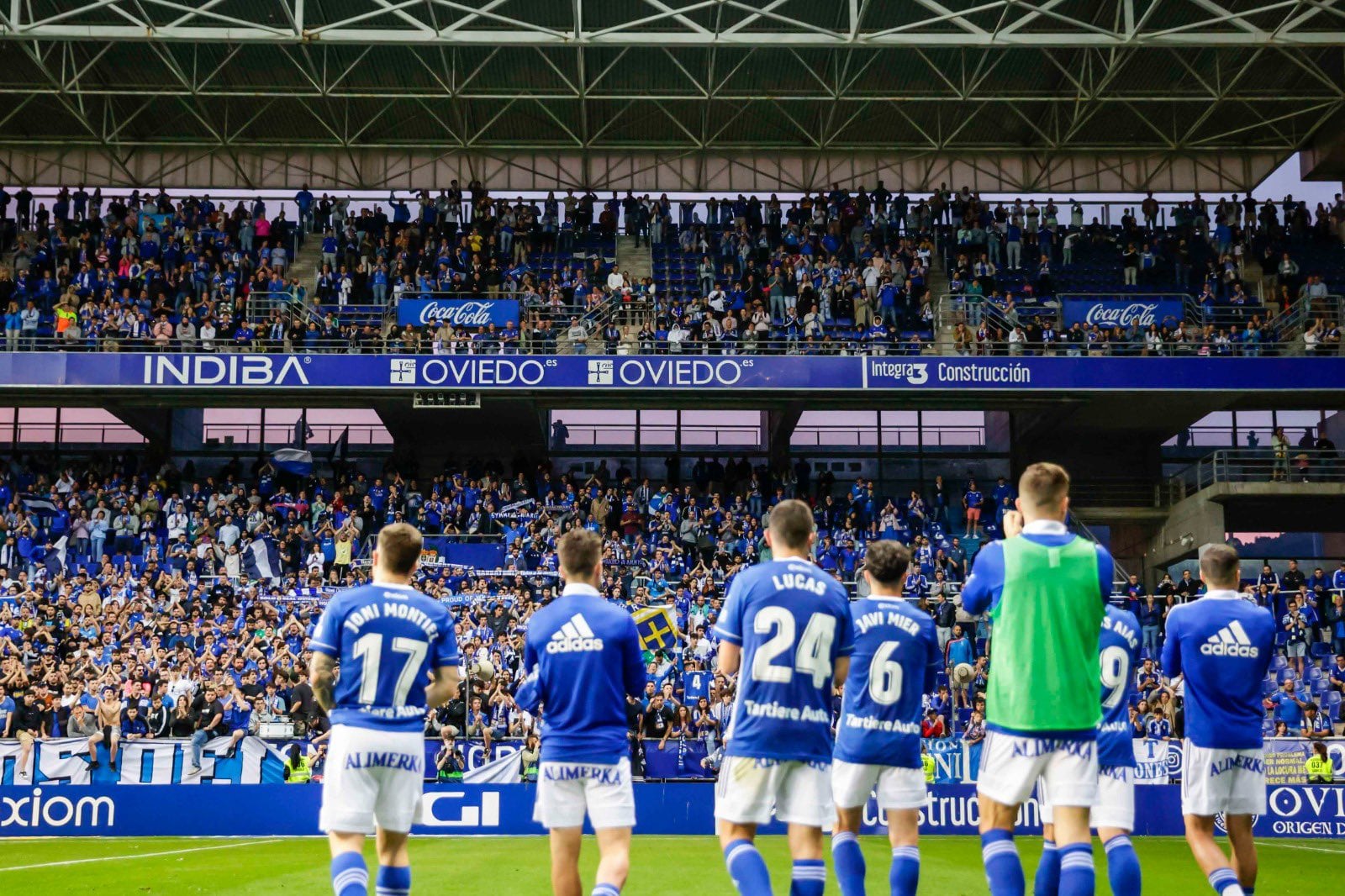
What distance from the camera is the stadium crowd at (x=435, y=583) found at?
22359 millimetres

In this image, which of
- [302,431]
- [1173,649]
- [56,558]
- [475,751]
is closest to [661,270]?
[302,431]

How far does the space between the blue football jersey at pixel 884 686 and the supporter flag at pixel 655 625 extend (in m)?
15.5

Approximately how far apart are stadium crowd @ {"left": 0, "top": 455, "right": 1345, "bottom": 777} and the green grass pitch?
2881 mm

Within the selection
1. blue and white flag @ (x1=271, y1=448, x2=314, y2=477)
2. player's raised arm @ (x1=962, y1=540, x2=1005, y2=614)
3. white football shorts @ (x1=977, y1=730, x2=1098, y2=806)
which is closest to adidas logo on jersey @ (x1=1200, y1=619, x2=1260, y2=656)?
white football shorts @ (x1=977, y1=730, x2=1098, y2=806)

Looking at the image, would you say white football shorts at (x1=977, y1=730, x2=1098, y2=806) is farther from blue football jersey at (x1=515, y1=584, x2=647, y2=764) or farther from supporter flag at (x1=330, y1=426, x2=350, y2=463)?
supporter flag at (x1=330, y1=426, x2=350, y2=463)

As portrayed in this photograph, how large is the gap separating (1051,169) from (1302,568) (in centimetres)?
1302

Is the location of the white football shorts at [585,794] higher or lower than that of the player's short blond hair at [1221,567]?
lower

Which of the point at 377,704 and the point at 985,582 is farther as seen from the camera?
the point at 377,704

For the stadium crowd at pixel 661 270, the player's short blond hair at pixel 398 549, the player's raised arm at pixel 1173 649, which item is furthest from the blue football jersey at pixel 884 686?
the stadium crowd at pixel 661 270

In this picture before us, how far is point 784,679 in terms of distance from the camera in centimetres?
725

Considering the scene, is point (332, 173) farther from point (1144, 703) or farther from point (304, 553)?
point (1144, 703)

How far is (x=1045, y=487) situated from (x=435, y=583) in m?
21.5

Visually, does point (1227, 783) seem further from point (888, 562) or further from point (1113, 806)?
point (888, 562)

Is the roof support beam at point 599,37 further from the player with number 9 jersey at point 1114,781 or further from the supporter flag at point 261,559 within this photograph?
the player with number 9 jersey at point 1114,781
